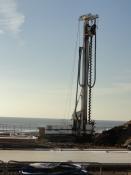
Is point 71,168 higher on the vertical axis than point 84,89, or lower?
lower

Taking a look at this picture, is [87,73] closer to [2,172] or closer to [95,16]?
[95,16]

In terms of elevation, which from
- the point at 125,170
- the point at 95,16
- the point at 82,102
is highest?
the point at 95,16

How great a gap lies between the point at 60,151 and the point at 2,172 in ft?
34.1

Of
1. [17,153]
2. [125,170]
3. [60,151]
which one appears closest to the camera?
[125,170]

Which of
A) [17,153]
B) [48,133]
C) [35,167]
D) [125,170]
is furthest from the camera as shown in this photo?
[48,133]

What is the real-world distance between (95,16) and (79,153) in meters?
17.7

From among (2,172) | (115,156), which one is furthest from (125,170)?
(2,172)

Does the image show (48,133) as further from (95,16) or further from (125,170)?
(125,170)

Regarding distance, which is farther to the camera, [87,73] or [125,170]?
[87,73]

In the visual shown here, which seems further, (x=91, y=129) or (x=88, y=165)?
(x=91, y=129)

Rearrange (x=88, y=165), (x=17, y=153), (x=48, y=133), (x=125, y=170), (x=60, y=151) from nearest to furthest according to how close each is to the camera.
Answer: (x=88, y=165)
(x=125, y=170)
(x=17, y=153)
(x=60, y=151)
(x=48, y=133)

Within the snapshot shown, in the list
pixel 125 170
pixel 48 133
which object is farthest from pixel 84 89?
pixel 125 170

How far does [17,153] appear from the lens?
101 feet

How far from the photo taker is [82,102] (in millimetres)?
46156
